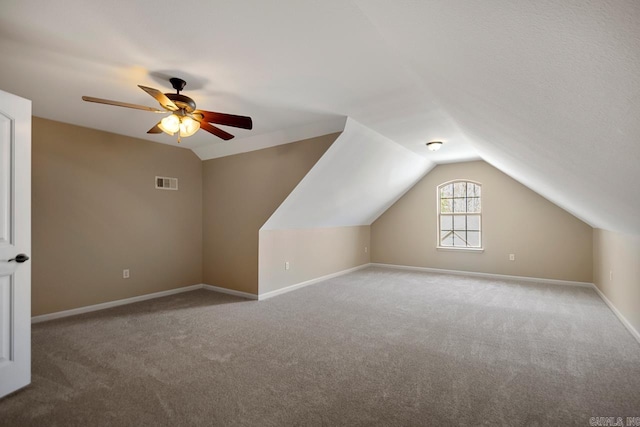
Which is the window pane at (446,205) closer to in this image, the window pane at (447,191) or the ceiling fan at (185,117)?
the window pane at (447,191)

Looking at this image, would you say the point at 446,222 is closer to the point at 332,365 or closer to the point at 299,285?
the point at 299,285

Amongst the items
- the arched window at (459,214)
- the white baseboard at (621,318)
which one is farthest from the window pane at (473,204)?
the white baseboard at (621,318)

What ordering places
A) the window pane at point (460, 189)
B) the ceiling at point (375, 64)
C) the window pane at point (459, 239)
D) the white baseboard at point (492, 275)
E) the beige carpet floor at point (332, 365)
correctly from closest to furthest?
the ceiling at point (375, 64) → the beige carpet floor at point (332, 365) → the white baseboard at point (492, 275) → the window pane at point (460, 189) → the window pane at point (459, 239)

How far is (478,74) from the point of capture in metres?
1.54

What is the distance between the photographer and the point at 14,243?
6.89 ft

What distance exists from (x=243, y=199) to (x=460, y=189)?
460cm

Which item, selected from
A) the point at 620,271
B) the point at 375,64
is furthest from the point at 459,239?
the point at 375,64

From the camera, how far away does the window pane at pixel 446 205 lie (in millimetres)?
6418

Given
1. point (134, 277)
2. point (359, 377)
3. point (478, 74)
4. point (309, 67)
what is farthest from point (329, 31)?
point (134, 277)

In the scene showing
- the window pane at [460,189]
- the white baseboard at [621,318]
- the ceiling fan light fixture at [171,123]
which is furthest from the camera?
the window pane at [460,189]

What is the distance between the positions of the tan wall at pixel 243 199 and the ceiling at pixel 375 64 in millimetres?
767

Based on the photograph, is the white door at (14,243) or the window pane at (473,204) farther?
the window pane at (473,204)

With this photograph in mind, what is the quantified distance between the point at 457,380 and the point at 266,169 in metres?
3.42

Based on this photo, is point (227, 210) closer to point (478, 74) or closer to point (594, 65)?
point (478, 74)
